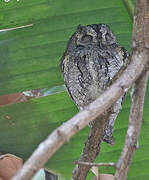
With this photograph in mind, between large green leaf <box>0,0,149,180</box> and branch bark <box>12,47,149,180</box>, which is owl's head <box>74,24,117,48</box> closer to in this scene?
large green leaf <box>0,0,149,180</box>

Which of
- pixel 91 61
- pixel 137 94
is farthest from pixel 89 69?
pixel 137 94

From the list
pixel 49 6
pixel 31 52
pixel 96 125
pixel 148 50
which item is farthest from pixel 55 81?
pixel 148 50

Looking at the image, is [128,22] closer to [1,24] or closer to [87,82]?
[87,82]

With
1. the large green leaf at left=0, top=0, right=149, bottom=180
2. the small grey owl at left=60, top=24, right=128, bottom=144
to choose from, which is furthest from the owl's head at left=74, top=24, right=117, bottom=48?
the large green leaf at left=0, top=0, right=149, bottom=180

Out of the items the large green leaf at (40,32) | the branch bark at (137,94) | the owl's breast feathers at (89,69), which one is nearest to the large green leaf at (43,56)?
the large green leaf at (40,32)

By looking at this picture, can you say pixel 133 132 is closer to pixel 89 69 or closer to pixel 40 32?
pixel 89 69
